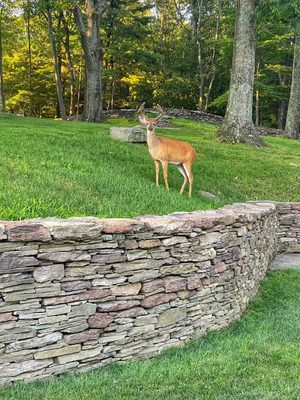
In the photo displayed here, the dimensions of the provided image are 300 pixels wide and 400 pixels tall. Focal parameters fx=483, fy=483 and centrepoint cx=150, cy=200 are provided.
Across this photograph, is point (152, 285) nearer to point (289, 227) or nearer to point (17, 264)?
point (17, 264)

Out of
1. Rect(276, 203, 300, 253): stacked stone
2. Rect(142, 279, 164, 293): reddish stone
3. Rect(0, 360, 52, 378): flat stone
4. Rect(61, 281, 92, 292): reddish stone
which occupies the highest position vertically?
Rect(61, 281, 92, 292): reddish stone

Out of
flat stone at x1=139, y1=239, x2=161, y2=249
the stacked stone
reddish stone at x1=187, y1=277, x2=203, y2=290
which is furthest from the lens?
the stacked stone

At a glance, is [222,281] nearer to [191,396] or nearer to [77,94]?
[191,396]

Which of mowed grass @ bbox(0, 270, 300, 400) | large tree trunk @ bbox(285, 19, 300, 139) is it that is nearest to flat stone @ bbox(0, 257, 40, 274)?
mowed grass @ bbox(0, 270, 300, 400)

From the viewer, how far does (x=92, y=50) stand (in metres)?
19.4

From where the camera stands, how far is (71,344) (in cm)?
428

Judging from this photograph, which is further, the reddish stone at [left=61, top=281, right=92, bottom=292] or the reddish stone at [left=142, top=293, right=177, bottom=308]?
the reddish stone at [left=142, top=293, right=177, bottom=308]

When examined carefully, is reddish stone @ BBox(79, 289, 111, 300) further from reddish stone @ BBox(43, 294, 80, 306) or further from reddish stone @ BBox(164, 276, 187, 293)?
reddish stone @ BBox(164, 276, 187, 293)

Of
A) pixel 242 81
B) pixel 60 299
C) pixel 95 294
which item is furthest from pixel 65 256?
pixel 242 81

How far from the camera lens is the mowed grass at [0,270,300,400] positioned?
369 centimetres

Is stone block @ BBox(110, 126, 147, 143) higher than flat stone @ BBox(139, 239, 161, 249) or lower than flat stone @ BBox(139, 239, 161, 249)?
higher

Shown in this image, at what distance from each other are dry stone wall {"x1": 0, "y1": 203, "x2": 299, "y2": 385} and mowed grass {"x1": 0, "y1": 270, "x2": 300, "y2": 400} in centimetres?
19

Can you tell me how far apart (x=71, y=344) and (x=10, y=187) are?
234cm

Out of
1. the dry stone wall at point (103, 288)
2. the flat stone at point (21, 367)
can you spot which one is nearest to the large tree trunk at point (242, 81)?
the dry stone wall at point (103, 288)
